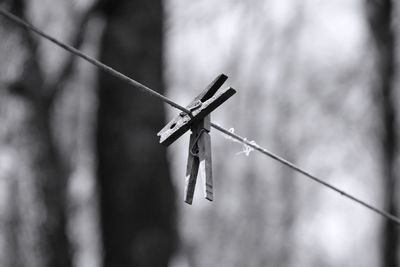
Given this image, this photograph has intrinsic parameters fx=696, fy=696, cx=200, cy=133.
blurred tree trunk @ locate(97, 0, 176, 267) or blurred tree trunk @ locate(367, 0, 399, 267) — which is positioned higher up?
blurred tree trunk @ locate(367, 0, 399, 267)

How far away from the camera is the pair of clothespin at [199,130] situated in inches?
69.3

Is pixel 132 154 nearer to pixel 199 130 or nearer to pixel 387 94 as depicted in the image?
pixel 199 130

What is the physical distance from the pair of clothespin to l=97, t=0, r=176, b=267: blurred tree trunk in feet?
7.36

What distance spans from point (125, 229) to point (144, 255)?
0.65ft

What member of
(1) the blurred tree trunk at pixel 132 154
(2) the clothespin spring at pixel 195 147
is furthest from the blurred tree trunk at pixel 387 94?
(2) the clothespin spring at pixel 195 147

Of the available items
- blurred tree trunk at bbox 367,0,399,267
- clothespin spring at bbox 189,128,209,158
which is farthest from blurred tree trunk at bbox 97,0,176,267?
blurred tree trunk at bbox 367,0,399,267

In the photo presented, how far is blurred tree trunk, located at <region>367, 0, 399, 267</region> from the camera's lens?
6668 millimetres

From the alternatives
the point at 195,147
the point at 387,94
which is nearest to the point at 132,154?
the point at 195,147

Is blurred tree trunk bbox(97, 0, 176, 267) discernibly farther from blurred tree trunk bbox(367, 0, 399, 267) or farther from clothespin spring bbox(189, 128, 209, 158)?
blurred tree trunk bbox(367, 0, 399, 267)

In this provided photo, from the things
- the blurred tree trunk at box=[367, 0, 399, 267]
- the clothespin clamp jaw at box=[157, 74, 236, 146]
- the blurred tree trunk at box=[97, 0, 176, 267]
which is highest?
the blurred tree trunk at box=[367, 0, 399, 267]

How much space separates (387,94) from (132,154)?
3.74 meters

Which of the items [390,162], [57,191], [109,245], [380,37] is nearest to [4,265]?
[57,191]

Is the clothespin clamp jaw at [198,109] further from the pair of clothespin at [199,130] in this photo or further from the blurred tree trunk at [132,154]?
the blurred tree trunk at [132,154]

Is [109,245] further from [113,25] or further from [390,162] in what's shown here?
[390,162]
